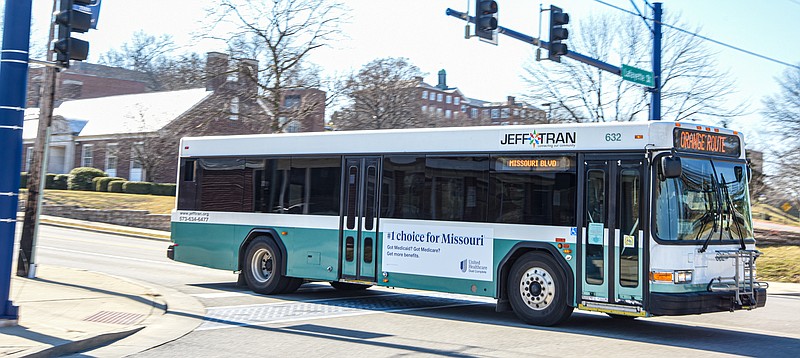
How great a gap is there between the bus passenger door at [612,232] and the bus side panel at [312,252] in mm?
4697

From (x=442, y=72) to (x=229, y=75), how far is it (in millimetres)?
102395

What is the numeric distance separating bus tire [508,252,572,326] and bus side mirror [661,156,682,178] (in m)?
2.05

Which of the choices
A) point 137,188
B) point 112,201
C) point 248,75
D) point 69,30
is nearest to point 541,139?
point 69,30

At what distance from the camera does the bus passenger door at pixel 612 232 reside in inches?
416

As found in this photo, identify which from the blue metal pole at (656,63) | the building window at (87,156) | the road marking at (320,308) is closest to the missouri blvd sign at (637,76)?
the blue metal pole at (656,63)

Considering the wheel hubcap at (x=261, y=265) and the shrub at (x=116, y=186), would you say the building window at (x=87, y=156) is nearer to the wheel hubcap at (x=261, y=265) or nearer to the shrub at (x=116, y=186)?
the shrub at (x=116, y=186)

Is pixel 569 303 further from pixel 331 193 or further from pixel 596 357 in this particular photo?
pixel 331 193

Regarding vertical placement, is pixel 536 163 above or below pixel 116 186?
below

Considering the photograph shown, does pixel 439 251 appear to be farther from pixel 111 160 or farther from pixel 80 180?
pixel 111 160

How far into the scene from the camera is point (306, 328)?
10703 millimetres

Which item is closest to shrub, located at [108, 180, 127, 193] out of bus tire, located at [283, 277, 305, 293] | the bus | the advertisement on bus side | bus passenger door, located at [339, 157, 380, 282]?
the bus

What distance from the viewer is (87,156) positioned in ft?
205

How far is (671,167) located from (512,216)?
2.55 m

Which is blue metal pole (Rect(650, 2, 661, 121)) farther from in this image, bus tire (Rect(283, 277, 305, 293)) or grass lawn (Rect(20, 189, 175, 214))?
grass lawn (Rect(20, 189, 175, 214))
